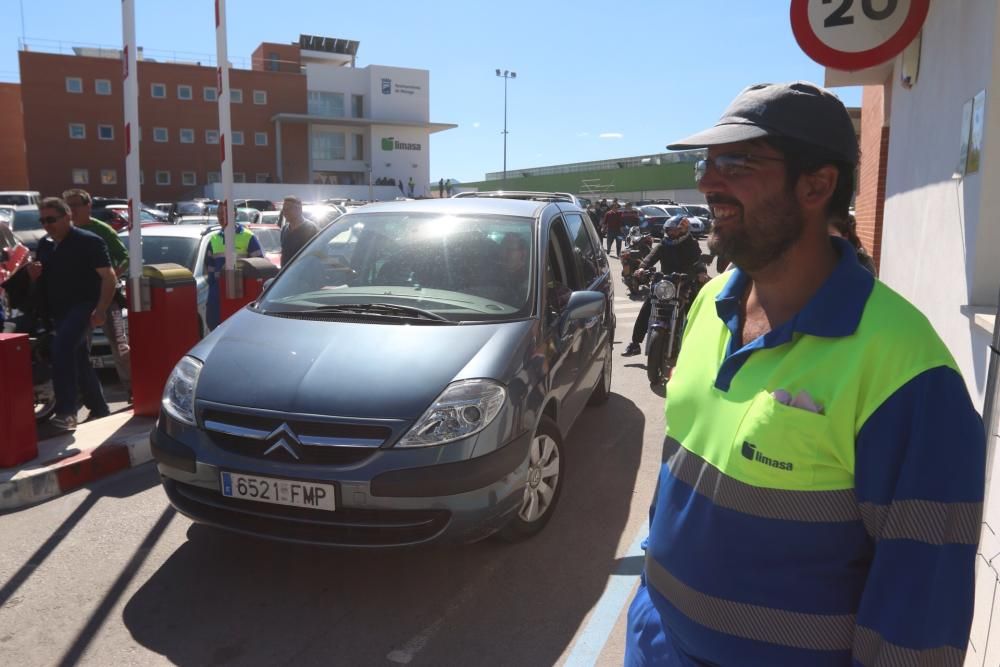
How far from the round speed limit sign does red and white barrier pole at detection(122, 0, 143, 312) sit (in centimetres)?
481

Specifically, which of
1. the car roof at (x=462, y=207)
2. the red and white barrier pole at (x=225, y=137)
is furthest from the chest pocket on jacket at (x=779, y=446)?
the red and white barrier pole at (x=225, y=137)

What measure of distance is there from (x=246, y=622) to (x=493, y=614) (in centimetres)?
107

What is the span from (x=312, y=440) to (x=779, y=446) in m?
2.47

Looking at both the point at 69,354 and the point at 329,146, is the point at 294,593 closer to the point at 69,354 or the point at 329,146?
the point at 69,354

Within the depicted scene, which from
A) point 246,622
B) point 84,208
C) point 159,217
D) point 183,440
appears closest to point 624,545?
point 246,622

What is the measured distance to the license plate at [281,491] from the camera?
3422mm

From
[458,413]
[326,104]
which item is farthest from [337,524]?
[326,104]

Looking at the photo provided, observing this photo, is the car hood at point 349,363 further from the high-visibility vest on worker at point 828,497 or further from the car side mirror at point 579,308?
the high-visibility vest on worker at point 828,497

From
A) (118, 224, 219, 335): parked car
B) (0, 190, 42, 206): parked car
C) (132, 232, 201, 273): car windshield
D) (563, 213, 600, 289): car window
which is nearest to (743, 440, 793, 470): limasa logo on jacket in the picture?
(563, 213, 600, 289): car window

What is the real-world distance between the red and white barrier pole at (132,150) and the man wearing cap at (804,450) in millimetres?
5261

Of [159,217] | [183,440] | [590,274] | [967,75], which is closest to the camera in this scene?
[183,440]

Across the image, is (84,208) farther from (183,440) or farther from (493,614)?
(493,614)

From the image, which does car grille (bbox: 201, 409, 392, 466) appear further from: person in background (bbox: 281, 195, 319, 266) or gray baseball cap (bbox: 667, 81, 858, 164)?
person in background (bbox: 281, 195, 319, 266)

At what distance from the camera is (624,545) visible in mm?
4223
